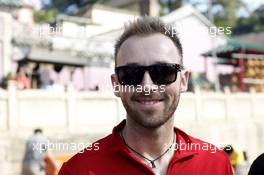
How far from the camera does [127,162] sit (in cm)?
230

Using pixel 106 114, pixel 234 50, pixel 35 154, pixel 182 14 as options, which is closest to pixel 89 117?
pixel 106 114

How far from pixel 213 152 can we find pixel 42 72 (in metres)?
14.9

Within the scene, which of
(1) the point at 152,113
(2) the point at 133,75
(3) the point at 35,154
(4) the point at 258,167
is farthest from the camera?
(3) the point at 35,154

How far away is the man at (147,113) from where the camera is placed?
7.29 ft

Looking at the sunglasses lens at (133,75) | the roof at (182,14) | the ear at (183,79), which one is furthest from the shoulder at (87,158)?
the roof at (182,14)

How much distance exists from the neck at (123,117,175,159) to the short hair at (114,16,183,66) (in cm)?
36

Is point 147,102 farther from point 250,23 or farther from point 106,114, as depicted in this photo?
point 250,23

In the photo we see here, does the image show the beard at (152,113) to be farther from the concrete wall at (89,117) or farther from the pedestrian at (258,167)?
the concrete wall at (89,117)

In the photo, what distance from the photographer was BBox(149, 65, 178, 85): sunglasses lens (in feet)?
7.43

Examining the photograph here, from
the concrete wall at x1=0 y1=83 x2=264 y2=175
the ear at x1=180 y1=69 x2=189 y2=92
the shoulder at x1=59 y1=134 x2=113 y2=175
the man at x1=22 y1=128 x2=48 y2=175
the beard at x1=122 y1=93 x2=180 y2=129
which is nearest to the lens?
the beard at x1=122 y1=93 x2=180 y2=129

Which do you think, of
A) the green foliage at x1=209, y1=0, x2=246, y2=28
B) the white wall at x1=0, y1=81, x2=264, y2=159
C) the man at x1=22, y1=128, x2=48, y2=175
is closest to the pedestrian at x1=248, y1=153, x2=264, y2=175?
the man at x1=22, y1=128, x2=48, y2=175

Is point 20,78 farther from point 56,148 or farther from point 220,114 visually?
point 220,114

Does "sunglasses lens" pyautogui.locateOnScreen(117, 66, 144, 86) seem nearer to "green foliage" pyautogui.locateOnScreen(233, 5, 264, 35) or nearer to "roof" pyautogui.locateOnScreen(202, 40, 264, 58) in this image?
"roof" pyautogui.locateOnScreen(202, 40, 264, 58)

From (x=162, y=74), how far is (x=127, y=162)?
1.49 feet
